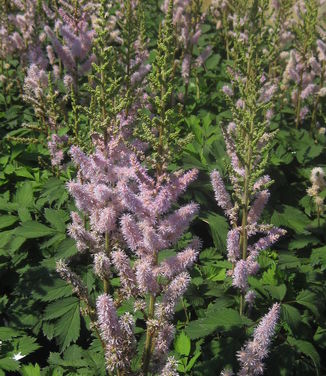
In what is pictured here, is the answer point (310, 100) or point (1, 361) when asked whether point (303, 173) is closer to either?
point (310, 100)

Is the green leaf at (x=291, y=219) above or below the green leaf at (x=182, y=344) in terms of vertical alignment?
above

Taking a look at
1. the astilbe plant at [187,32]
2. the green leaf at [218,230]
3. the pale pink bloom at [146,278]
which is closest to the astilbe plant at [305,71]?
the astilbe plant at [187,32]

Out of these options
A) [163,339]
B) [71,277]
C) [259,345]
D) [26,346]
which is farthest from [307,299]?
[26,346]

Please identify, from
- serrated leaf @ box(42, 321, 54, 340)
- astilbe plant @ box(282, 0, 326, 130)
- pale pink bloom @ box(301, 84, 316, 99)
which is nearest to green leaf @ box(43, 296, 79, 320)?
serrated leaf @ box(42, 321, 54, 340)

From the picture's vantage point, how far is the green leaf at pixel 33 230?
3460 mm

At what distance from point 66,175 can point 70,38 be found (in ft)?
4.16

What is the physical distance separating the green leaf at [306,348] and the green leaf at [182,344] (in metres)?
0.63

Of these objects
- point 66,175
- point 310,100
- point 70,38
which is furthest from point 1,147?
point 310,100

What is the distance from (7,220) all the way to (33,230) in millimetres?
364

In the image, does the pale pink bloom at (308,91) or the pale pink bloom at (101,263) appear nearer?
the pale pink bloom at (101,263)

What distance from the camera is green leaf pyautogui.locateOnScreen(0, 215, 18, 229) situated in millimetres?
3688

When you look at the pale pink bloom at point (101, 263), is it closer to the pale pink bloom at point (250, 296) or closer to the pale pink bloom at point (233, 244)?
the pale pink bloom at point (233, 244)

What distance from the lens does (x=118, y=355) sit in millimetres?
2273

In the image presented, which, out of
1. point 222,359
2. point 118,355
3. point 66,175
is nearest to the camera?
point 118,355
